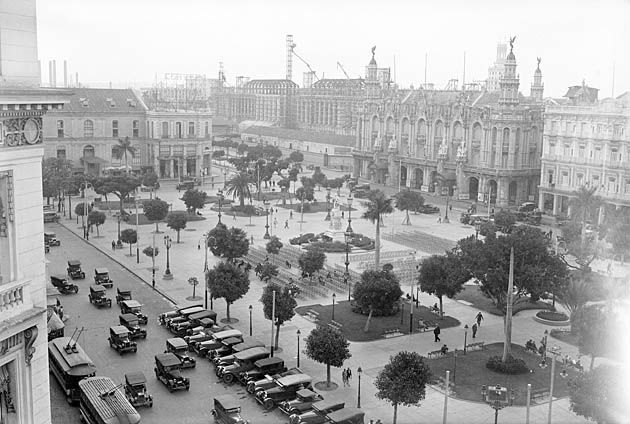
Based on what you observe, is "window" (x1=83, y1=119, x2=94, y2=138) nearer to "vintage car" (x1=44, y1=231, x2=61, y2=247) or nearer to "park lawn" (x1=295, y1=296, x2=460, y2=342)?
"vintage car" (x1=44, y1=231, x2=61, y2=247)

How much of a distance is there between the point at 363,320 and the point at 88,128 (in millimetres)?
32101

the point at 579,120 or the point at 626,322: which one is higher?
the point at 579,120

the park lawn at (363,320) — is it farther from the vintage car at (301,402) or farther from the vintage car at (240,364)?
the vintage car at (301,402)

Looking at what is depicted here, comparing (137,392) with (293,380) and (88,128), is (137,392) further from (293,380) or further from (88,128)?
(88,128)

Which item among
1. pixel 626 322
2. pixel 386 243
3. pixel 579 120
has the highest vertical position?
pixel 579 120

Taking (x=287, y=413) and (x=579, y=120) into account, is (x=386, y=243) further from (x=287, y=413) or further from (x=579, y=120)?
(x=287, y=413)

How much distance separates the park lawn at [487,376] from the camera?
540 inches

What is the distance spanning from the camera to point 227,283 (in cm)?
1747

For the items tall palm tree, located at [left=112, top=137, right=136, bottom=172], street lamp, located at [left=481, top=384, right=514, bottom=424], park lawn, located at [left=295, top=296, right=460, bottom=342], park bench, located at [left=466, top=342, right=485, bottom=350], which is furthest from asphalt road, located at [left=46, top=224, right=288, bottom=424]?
tall palm tree, located at [left=112, top=137, right=136, bottom=172]

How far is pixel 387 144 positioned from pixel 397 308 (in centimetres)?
3035

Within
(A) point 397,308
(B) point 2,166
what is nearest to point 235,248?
(A) point 397,308

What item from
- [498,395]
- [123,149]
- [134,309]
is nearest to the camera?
[498,395]

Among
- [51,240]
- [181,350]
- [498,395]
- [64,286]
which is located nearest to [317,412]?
[498,395]

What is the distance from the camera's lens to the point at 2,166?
5918mm
